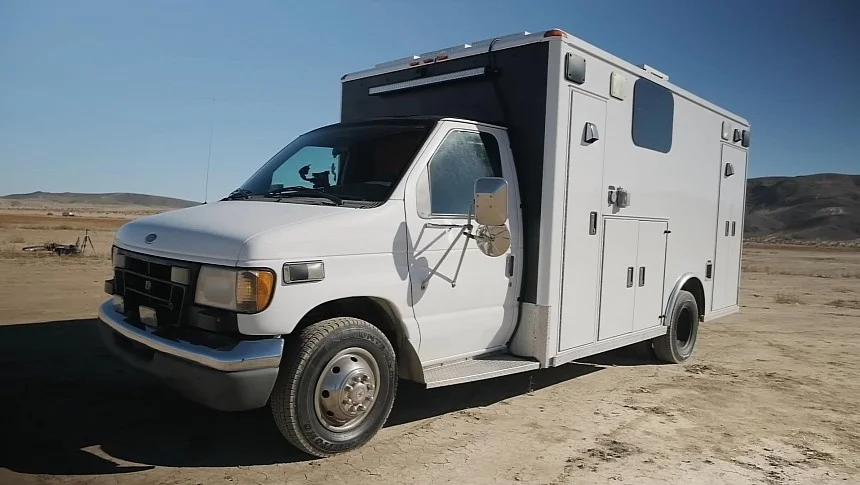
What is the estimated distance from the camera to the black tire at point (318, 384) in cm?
388

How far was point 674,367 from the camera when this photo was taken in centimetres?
740

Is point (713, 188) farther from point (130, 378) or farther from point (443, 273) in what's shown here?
point (130, 378)

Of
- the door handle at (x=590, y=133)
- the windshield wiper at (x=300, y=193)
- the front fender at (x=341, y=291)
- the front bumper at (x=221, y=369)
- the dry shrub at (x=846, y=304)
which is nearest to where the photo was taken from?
the front bumper at (x=221, y=369)

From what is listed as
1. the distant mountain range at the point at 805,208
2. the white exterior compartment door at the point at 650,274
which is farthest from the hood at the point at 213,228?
the distant mountain range at the point at 805,208

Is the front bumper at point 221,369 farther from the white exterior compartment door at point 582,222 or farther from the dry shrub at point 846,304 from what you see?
the dry shrub at point 846,304

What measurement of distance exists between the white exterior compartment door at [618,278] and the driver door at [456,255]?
3.73 feet

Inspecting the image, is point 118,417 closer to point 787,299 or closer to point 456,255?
point 456,255

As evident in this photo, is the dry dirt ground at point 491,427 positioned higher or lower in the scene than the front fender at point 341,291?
lower

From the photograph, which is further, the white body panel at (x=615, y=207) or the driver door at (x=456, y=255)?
the white body panel at (x=615, y=207)

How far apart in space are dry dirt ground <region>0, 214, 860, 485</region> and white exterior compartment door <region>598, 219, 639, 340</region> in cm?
66

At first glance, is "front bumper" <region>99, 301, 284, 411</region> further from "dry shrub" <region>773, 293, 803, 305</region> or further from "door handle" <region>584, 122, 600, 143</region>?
"dry shrub" <region>773, 293, 803, 305</region>

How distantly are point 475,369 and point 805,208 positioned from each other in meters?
106

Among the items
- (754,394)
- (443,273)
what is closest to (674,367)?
(754,394)

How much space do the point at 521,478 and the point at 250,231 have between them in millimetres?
2249
